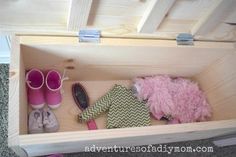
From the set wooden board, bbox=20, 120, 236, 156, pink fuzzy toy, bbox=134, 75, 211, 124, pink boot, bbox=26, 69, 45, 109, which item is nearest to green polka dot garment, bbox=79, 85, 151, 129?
pink fuzzy toy, bbox=134, 75, 211, 124

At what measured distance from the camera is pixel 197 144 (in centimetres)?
118

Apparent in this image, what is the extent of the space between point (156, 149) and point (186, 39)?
1.52 feet

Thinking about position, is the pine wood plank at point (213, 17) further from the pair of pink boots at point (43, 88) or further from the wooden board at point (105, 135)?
the pair of pink boots at point (43, 88)

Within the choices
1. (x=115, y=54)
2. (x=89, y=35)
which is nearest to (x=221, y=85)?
(x=115, y=54)

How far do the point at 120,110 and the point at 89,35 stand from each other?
32 centimetres

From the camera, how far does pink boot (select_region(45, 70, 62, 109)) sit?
946 millimetres

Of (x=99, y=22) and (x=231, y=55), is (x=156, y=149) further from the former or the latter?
(x=99, y=22)

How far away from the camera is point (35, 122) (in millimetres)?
913

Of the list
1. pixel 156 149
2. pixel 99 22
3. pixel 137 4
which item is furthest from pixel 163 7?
pixel 156 149

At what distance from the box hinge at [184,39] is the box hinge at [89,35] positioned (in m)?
0.26

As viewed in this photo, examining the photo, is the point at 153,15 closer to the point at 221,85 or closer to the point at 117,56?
the point at 117,56

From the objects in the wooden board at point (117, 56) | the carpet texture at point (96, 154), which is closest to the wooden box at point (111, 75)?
the wooden board at point (117, 56)

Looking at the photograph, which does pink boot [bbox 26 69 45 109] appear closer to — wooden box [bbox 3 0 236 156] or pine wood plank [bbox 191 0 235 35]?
wooden box [bbox 3 0 236 156]

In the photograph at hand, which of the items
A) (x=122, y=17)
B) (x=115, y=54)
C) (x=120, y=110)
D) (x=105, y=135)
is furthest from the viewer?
(x=120, y=110)
